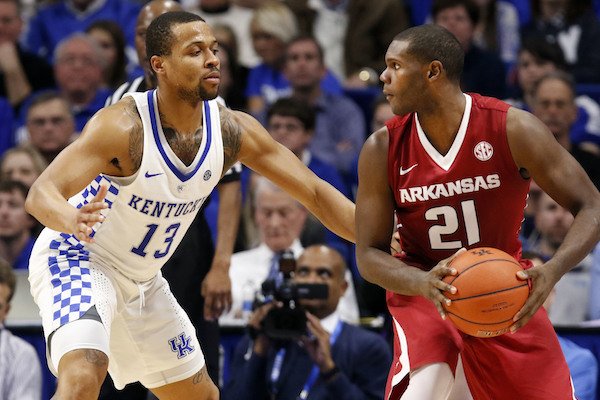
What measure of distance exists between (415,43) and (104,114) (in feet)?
4.58

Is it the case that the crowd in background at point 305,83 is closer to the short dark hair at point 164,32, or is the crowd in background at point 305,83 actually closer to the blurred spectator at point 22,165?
the blurred spectator at point 22,165

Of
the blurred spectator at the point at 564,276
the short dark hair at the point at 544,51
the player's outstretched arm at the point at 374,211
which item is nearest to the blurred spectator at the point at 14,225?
the blurred spectator at the point at 564,276

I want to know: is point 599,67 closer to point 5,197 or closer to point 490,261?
point 5,197

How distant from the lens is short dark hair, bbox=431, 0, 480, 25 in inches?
413

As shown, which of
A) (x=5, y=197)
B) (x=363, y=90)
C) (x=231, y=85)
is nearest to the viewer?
(x=5, y=197)

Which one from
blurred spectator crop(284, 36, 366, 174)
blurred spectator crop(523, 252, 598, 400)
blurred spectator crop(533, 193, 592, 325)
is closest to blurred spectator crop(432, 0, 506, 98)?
blurred spectator crop(284, 36, 366, 174)

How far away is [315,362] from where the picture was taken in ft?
23.1

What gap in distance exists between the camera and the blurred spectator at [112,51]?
10.6m

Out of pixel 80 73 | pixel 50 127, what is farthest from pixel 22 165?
pixel 80 73

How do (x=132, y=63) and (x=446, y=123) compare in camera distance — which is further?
(x=132, y=63)

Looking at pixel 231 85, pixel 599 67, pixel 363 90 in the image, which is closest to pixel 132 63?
pixel 231 85

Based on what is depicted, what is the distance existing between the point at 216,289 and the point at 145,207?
1143 millimetres

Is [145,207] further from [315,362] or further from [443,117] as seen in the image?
[315,362]

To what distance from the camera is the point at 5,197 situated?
8.70 metres
